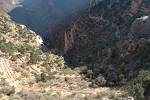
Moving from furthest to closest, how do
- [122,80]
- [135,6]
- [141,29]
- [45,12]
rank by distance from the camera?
[45,12]
[135,6]
[141,29]
[122,80]

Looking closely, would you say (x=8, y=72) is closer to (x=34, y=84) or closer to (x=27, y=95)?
(x=34, y=84)

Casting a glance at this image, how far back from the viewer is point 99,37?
48344 mm

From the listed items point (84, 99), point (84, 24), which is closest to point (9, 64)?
point (84, 99)

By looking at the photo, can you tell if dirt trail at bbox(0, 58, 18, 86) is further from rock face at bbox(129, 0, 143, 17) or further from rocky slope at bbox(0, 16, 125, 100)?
rock face at bbox(129, 0, 143, 17)

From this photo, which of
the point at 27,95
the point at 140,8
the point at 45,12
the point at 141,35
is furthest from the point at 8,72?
the point at 45,12

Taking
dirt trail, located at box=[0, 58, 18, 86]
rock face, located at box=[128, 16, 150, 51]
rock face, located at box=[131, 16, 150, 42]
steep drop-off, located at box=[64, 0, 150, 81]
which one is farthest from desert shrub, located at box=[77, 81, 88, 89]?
rock face, located at box=[131, 16, 150, 42]

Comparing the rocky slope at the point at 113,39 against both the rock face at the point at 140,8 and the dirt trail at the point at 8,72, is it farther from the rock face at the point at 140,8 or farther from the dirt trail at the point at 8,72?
the dirt trail at the point at 8,72

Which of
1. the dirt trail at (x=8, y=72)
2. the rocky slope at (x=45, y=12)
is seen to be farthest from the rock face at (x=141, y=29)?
the rocky slope at (x=45, y=12)

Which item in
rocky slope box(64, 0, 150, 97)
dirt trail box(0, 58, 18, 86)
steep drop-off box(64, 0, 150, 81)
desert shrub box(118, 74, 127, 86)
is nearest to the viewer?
desert shrub box(118, 74, 127, 86)

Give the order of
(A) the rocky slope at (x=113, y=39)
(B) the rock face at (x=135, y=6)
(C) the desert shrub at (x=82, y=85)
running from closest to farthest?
(C) the desert shrub at (x=82, y=85), (A) the rocky slope at (x=113, y=39), (B) the rock face at (x=135, y=6)

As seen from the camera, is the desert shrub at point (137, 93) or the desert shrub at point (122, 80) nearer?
the desert shrub at point (137, 93)

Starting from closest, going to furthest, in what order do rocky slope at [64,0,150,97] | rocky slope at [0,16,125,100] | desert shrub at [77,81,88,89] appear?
1. rocky slope at [0,16,125,100]
2. desert shrub at [77,81,88,89]
3. rocky slope at [64,0,150,97]

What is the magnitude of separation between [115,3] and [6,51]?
54.6 meters

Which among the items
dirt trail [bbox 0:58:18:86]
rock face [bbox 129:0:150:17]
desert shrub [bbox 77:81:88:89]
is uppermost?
rock face [bbox 129:0:150:17]
